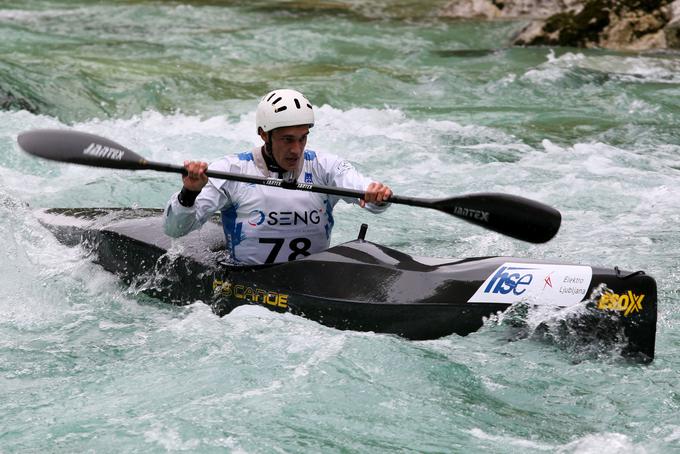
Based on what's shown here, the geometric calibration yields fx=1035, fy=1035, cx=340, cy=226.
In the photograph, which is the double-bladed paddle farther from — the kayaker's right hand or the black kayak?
the black kayak

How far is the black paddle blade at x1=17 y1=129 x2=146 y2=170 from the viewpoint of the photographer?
18.5 ft

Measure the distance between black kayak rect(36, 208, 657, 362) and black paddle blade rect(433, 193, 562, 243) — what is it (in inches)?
5.9

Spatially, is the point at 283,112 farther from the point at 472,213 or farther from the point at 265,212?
the point at 472,213

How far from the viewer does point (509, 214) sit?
517cm

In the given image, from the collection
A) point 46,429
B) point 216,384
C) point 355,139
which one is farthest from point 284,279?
point 355,139

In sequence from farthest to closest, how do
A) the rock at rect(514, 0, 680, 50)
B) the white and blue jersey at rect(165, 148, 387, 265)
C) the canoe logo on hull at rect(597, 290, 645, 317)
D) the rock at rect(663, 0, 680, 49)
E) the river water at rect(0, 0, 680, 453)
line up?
the rock at rect(514, 0, 680, 50) < the rock at rect(663, 0, 680, 49) < the white and blue jersey at rect(165, 148, 387, 265) < the canoe logo on hull at rect(597, 290, 645, 317) < the river water at rect(0, 0, 680, 453)

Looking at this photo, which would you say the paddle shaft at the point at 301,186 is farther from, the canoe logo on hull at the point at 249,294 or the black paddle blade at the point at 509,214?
the canoe logo on hull at the point at 249,294

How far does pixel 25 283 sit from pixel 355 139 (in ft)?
14.3

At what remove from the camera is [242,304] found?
18.2 ft

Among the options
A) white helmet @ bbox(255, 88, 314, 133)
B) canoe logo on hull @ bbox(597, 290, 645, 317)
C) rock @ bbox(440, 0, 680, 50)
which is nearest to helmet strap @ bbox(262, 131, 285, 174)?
white helmet @ bbox(255, 88, 314, 133)

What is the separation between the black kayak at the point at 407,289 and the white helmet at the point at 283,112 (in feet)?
2.31

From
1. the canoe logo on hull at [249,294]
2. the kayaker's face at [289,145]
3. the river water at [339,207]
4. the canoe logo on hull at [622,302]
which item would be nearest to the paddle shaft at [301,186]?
the kayaker's face at [289,145]

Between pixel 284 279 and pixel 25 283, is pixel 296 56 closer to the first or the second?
pixel 25 283

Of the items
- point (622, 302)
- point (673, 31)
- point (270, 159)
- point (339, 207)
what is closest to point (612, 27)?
point (673, 31)
